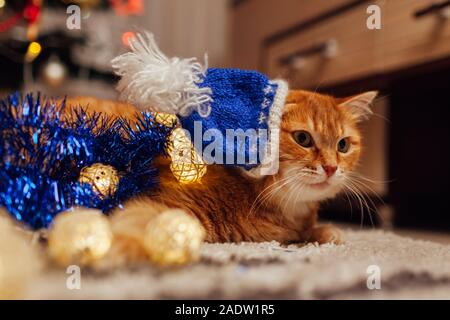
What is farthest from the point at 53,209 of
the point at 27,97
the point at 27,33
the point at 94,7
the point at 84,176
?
the point at 94,7

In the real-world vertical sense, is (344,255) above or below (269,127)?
below

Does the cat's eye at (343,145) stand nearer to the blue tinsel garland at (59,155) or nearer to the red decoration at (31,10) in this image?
the blue tinsel garland at (59,155)

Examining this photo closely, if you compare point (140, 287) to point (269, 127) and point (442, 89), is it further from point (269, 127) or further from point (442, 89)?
point (442, 89)

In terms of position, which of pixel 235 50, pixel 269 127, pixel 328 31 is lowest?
pixel 269 127

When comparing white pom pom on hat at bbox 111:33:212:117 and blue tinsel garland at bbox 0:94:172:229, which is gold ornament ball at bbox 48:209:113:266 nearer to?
blue tinsel garland at bbox 0:94:172:229

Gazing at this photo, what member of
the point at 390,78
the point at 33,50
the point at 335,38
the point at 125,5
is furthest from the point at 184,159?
the point at 125,5

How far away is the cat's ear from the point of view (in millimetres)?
1002

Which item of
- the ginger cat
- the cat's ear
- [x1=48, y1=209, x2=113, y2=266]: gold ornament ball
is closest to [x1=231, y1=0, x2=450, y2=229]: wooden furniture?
the cat's ear

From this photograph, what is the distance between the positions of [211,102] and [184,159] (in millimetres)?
125

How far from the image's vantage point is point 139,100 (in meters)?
0.82

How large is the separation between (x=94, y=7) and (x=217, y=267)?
161 centimetres

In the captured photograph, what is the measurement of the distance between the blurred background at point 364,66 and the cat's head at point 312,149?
243mm

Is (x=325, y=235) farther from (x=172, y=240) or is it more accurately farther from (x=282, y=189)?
(x=172, y=240)

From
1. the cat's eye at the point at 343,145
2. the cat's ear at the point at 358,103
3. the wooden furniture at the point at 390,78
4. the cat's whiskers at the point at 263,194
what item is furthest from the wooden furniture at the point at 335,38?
the cat's whiskers at the point at 263,194
